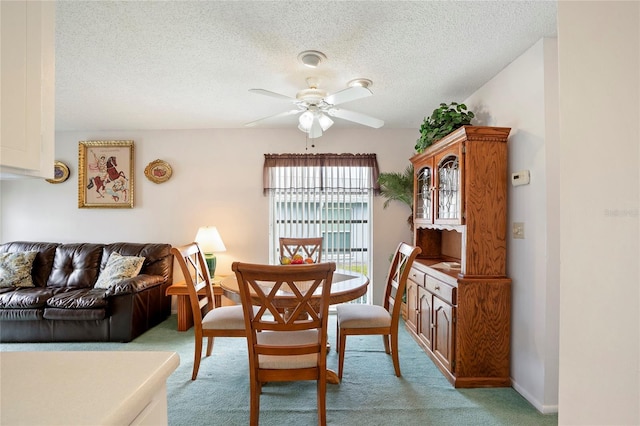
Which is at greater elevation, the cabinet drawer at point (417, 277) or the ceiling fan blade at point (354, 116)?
the ceiling fan blade at point (354, 116)

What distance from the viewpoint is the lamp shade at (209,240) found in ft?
11.6

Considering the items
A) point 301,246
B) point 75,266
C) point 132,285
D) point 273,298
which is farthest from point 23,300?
point 273,298

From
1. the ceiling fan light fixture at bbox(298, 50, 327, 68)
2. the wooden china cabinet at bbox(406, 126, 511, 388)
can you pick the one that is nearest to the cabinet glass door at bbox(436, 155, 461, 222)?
the wooden china cabinet at bbox(406, 126, 511, 388)

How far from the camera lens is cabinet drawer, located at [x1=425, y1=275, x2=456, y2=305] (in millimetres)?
2246

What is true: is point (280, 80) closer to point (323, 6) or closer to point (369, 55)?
point (369, 55)

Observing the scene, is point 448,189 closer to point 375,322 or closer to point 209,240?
point 375,322

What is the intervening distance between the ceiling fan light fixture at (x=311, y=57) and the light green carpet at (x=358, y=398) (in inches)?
93.7

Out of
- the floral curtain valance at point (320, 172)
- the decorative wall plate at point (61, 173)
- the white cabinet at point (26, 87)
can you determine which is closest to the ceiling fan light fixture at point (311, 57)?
the white cabinet at point (26, 87)

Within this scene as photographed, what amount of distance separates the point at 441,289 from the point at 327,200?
1.94 meters

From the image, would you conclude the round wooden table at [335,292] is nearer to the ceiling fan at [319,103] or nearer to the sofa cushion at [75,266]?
the ceiling fan at [319,103]

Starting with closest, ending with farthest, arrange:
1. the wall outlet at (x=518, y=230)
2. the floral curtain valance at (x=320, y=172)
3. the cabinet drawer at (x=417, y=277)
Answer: the wall outlet at (x=518, y=230), the cabinet drawer at (x=417, y=277), the floral curtain valance at (x=320, y=172)

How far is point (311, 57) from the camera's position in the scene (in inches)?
82.9

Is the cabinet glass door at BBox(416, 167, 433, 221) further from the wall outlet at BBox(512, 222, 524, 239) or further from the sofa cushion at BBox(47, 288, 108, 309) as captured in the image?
the sofa cushion at BBox(47, 288, 108, 309)

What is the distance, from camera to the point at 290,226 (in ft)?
13.0
